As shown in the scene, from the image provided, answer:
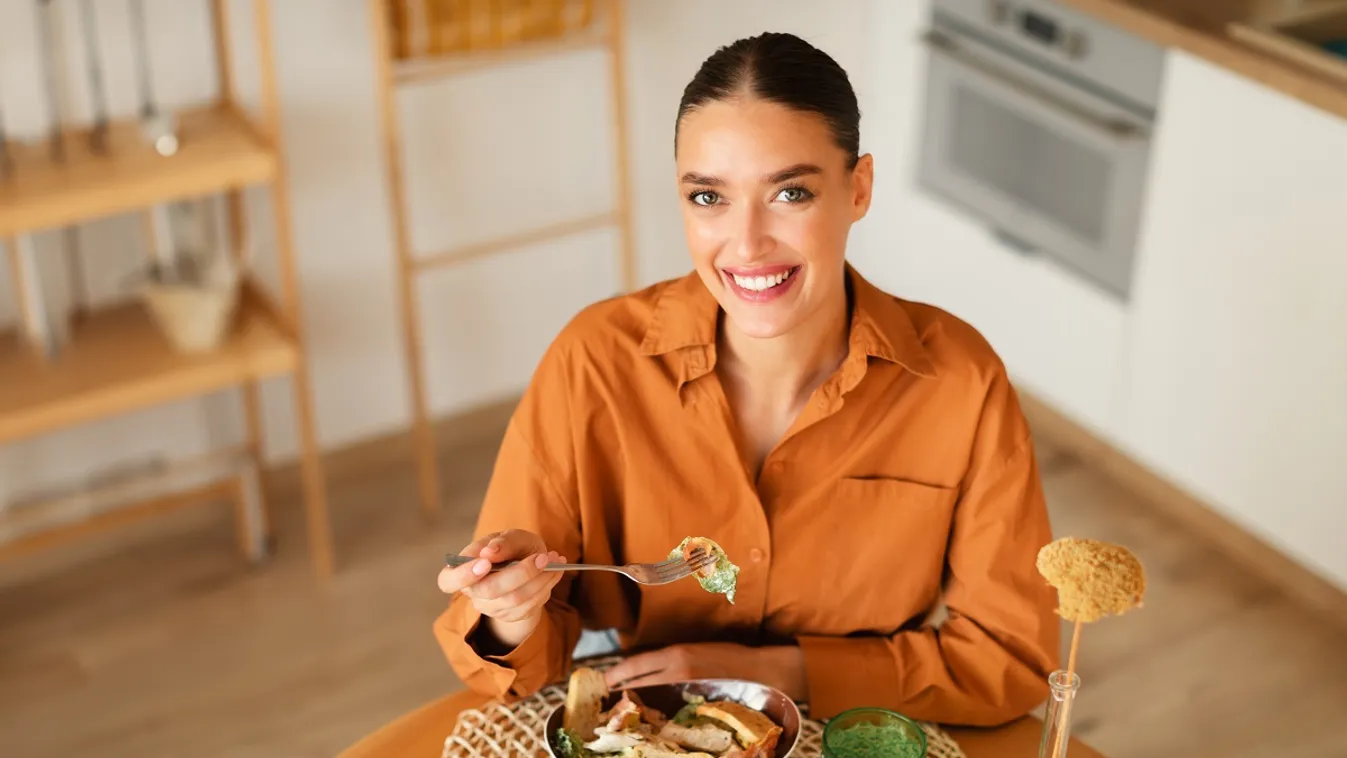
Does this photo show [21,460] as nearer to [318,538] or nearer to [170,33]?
[318,538]

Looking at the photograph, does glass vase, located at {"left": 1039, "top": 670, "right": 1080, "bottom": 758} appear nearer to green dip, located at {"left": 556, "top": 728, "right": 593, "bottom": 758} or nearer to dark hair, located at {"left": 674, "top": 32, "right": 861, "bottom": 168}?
green dip, located at {"left": 556, "top": 728, "right": 593, "bottom": 758}

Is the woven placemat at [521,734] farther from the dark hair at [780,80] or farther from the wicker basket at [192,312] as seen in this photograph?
the wicker basket at [192,312]

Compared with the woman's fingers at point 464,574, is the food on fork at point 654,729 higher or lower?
lower

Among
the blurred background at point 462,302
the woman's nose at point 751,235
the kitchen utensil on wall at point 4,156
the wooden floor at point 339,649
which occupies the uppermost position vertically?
the woman's nose at point 751,235

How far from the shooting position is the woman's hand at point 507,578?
4.45 feet

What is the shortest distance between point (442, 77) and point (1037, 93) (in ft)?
3.91

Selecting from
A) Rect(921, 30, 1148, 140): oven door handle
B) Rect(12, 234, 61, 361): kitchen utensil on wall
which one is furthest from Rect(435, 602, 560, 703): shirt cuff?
Rect(921, 30, 1148, 140): oven door handle

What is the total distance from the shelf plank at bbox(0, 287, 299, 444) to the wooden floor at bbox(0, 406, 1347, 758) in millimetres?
467

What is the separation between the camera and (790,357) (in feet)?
5.27

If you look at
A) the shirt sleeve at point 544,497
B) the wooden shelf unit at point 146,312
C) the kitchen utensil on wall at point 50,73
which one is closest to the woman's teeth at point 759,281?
the shirt sleeve at point 544,497

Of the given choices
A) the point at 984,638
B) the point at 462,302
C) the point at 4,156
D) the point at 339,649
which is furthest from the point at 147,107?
Result: the point at 984,638

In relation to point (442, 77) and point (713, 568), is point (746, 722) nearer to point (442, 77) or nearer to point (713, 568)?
point (713, 568)

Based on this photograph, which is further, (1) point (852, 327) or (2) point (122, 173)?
(2) point (122, 173)

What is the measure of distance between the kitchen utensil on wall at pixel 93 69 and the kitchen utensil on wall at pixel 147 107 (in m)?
0.06
